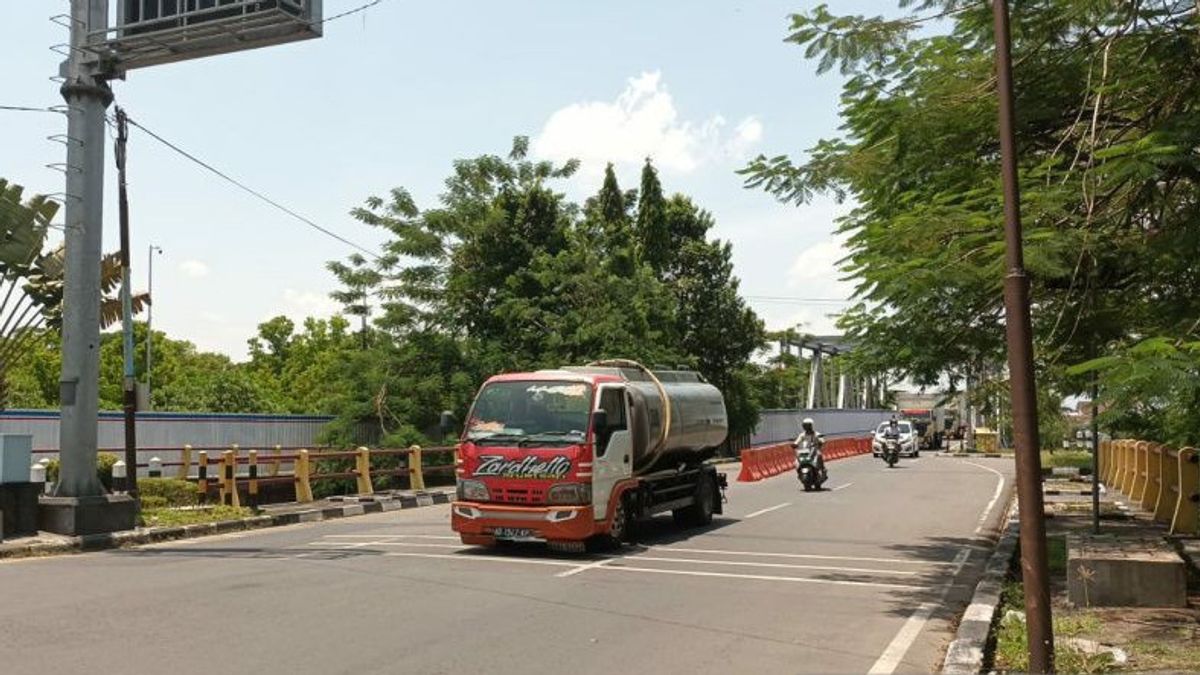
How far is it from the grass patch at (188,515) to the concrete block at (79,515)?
936 mm

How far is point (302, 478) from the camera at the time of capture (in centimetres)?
2116

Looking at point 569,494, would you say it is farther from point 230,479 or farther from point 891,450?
point 891,450

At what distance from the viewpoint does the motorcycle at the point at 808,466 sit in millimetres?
24422

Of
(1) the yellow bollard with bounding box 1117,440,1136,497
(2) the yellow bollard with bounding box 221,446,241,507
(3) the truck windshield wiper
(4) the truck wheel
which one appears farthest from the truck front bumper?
(1) the yellow bollard with bounding box 1117,440,1136,497

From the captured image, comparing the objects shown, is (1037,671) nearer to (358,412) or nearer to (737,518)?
(737,518)

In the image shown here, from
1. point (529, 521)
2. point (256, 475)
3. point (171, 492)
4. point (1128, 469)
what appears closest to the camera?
point (529, 521)

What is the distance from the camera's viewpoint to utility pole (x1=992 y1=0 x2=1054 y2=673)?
643 centimetres

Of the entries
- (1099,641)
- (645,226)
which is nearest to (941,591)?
(1099,641)

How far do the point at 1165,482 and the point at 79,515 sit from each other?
16.9 m

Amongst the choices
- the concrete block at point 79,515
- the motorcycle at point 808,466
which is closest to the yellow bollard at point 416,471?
the motorcycle at point 808,466

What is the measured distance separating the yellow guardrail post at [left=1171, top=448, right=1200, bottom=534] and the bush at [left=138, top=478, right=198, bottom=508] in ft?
56.4

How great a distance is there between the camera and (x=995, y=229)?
900 centimetres

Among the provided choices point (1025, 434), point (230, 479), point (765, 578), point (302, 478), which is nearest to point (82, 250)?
point (230, 479)

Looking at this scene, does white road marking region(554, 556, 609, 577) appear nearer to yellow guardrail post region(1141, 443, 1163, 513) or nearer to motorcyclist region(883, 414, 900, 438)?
yellow guardrail post region(1141, 443, 1163, 513)
